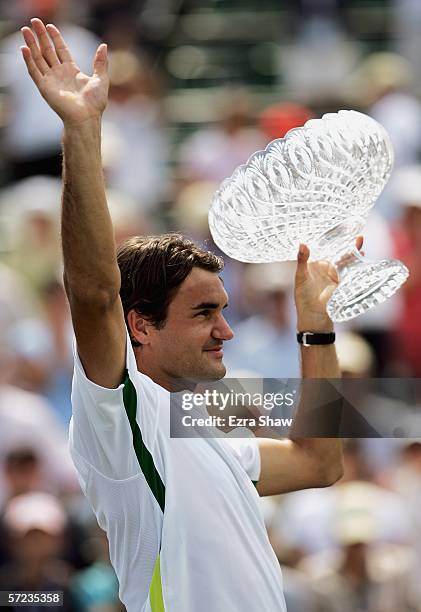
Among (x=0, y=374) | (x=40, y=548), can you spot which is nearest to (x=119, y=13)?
(x=0, y=374)

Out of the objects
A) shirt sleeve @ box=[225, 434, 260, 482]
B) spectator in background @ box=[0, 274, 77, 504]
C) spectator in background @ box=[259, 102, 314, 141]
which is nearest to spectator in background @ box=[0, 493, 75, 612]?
spectator in background @ box=[0, 274, 77, 504]

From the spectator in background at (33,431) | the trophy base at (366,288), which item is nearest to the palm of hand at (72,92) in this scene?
the trophy base at (366,288)

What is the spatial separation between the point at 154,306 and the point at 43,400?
2298 mm

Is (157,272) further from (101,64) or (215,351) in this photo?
(101,64)

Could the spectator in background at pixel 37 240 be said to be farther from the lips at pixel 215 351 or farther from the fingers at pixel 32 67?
the fingers at pixel 32 67

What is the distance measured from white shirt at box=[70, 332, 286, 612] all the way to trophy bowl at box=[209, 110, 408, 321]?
38cm

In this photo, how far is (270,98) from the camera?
5969 millimetres

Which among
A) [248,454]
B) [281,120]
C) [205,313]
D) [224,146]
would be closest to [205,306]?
[205,313]

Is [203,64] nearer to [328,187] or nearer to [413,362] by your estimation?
[413,362]

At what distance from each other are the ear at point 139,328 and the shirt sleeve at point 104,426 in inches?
8.3

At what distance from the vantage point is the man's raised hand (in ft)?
6.48

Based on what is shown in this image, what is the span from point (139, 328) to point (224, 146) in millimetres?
3126

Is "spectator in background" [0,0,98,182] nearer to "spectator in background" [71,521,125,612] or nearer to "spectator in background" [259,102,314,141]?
"spectator in background" [259,102,314,141]

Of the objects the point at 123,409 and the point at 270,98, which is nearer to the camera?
the point at 123,409
